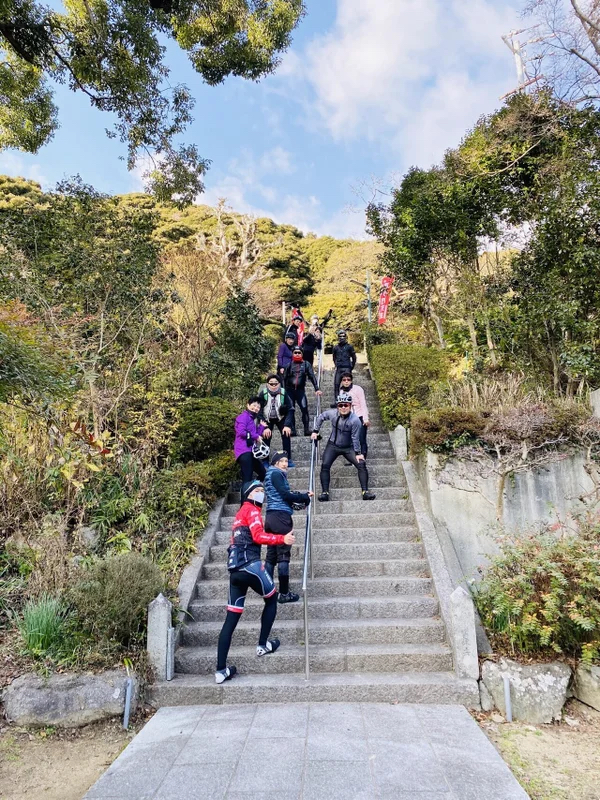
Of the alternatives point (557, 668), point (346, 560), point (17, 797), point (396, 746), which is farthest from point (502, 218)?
point (17, 797)

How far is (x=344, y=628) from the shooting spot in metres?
4.79

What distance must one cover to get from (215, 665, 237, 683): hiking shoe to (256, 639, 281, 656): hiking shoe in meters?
0.29

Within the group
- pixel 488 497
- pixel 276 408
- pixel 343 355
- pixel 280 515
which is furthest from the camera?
pixel 343 355

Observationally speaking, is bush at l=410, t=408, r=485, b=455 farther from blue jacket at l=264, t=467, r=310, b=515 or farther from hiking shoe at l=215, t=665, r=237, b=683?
hiking shoe at l=215, t=665, r=237, b=683

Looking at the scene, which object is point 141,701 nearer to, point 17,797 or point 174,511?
point 17,797

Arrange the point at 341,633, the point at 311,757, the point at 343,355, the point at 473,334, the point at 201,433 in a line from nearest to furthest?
the point at 311,757 → the point at 341,633 → the point at 201,433 → the point at 343,355 → the point at 473,334

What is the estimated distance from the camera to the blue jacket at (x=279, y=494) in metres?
5.04

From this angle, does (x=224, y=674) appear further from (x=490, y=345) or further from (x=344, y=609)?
(x=490, y=345)

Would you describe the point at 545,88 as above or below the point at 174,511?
above

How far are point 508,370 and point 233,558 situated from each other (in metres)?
7.29

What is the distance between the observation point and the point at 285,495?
504cm

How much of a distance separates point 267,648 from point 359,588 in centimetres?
133

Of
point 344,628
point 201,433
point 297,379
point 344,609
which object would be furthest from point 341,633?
point 297,379

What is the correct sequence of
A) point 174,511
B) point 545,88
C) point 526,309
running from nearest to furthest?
point 174,511 < point 526,309 < point 545,88
